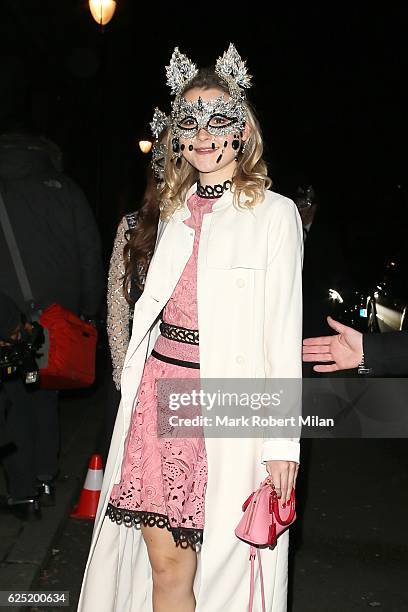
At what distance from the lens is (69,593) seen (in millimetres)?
4699

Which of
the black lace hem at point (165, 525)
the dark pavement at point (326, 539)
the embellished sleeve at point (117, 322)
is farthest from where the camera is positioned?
the dark pavement at point (326, 539)

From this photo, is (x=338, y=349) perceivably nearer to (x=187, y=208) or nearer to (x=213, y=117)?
(x=187, y=208)

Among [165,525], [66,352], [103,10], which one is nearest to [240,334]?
[165,525]

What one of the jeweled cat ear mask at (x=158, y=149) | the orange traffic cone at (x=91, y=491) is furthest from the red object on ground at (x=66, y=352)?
the jeweled cat ear mask at (x=158, y=149)

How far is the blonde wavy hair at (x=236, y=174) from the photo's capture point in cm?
335

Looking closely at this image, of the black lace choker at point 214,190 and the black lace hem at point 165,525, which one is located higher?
the black lace choker at point 214,190

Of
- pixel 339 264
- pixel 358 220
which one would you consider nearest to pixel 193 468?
pixel 339 264

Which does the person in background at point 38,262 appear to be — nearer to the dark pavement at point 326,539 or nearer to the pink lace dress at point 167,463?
the dark pavement at point 326,539

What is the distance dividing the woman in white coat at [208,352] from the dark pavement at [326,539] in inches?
56.7

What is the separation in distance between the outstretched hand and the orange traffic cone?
242 centimetres

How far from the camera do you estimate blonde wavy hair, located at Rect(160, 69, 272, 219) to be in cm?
335

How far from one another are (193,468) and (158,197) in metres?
1.27

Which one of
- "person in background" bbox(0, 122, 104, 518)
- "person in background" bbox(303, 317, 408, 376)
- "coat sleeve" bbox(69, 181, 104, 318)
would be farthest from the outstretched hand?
"coat sleeve" bbox(69, 181, 104, 318)

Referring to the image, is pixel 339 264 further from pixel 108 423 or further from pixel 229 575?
pixel 229 575
